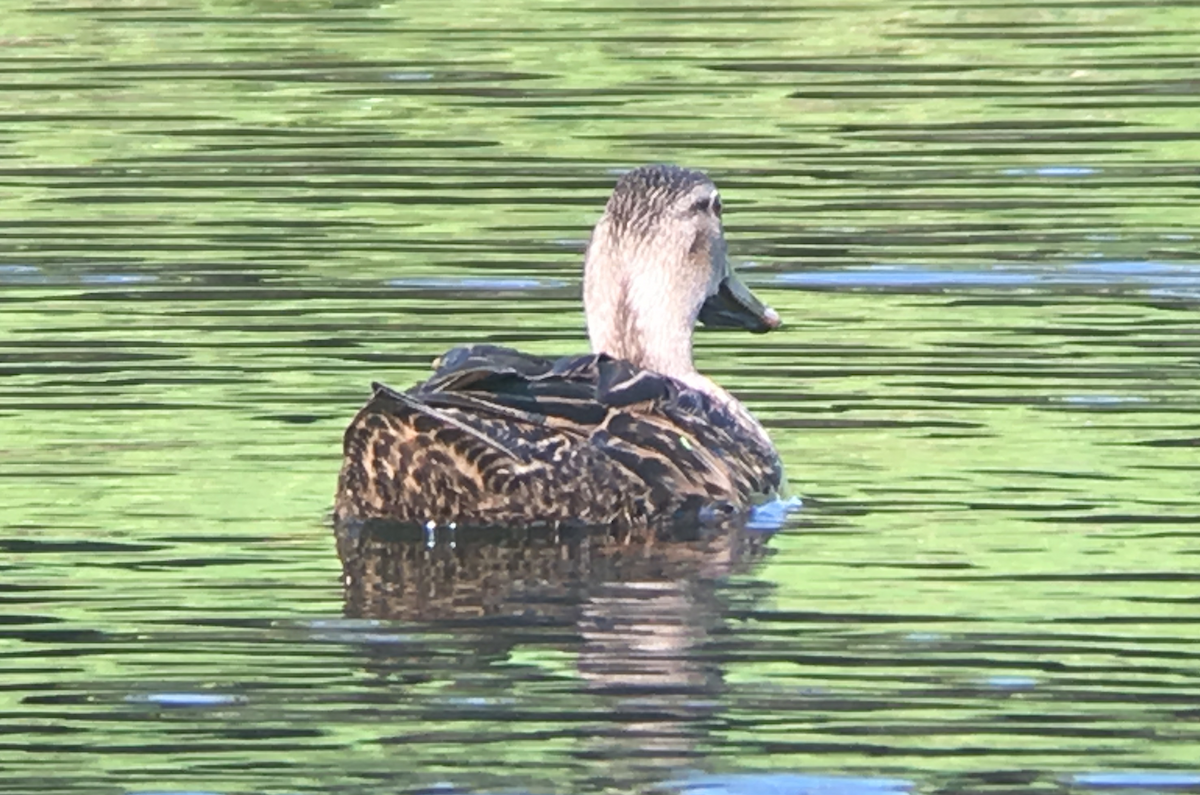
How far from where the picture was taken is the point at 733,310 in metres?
12.4

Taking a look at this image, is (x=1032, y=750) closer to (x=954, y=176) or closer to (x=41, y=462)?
(x=41, y=462)

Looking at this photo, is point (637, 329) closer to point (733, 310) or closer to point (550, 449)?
point (733, 310)

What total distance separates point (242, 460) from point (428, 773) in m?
3.66

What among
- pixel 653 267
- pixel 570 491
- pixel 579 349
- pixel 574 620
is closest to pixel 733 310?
pixel 653 267

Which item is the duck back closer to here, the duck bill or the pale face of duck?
the pale face of duck

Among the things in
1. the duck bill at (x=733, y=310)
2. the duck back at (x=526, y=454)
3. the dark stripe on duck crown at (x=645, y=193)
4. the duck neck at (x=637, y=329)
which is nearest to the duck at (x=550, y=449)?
the duck back at (x=526, y=454)

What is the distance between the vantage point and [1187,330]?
13.2 m

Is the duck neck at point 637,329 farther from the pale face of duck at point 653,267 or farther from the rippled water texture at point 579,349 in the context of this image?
the rippled water texture at point 579,349

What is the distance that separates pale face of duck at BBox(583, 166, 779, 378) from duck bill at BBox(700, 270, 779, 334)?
12cm

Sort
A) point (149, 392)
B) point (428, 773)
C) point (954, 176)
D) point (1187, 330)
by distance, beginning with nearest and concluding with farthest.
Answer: point (428, 773) → point (149, 392) → point (1187, 330) → point (954, 176)

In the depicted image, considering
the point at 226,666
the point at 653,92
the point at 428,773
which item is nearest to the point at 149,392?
the point at 226,666

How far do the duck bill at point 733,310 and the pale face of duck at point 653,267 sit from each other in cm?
12

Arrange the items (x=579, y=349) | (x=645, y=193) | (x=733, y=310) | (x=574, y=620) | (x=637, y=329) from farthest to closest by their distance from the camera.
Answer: (x=579, y=349)
(x=733, y=310)
(x=645, y=193)
(x=637, y=329)
(x=574, y=620)

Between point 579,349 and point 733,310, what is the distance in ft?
3.97
